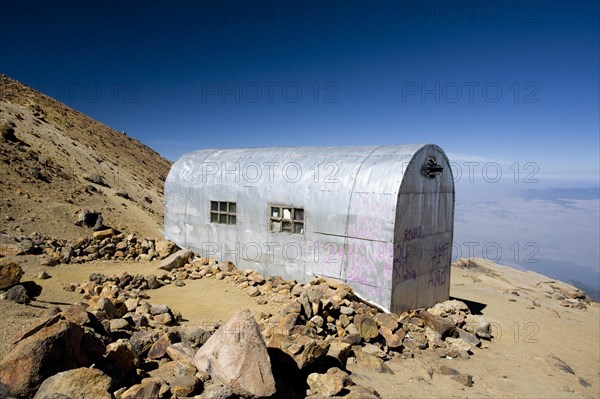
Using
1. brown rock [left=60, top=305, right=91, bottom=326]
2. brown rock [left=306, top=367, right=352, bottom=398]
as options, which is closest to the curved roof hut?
brown rock [left=306, top=367, right=352, bottom=398]

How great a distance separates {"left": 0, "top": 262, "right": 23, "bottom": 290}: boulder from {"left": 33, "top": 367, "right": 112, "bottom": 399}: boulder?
189 inches

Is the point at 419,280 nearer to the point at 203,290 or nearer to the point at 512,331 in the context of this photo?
the point at 512,331

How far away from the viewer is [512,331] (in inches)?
484

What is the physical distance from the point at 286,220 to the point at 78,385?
8.72m

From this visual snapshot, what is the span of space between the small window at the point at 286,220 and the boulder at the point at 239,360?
6.54 metres

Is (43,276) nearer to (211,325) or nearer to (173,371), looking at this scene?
(211,325)

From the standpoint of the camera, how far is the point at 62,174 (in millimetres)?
21734

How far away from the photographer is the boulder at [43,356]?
4066mm

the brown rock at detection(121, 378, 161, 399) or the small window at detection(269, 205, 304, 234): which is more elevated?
the small window at detection(269, 205, 304, 234)

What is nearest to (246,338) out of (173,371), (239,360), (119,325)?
(239,360)

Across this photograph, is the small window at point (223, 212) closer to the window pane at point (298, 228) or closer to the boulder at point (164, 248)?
the boulder at point (164, 248)

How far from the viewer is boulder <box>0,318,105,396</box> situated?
4066mm

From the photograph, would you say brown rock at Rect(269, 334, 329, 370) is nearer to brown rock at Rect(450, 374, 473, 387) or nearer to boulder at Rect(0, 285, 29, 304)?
brown rock at Rect(450, 374, 473, 387)

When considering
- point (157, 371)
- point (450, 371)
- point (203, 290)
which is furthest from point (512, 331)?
point (157, 371)
